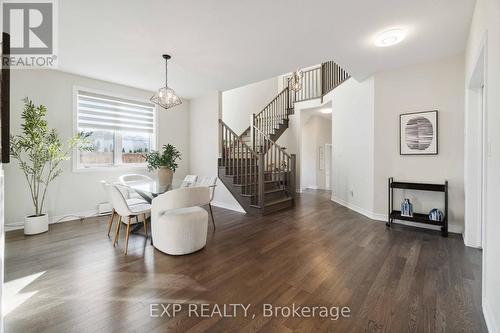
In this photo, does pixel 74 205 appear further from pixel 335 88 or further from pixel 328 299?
pixel 335 88

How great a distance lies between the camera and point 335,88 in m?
5.92

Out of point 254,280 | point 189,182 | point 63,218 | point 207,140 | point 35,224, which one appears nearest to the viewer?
point 254,280

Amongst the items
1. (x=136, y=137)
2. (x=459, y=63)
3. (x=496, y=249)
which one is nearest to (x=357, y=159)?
(x=459, y=63)

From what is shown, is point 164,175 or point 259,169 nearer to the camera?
point 164,175

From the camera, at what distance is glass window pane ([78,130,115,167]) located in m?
4.47

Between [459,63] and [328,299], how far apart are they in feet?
13.4

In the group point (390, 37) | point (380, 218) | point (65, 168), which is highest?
point (390, 37)

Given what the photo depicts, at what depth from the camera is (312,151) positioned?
859 cm

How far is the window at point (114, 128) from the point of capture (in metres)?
4.42

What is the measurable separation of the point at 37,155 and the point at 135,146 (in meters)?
1.81

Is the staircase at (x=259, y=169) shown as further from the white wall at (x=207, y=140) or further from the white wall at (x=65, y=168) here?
the white wall at (x=65, y=168)

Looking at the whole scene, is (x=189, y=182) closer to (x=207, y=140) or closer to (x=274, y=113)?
(x=207, y=140)

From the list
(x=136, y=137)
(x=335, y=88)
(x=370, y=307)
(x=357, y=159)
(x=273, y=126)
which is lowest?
(x=370, y=307)

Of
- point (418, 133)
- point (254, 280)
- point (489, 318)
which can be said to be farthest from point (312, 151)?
point (489, 318)
